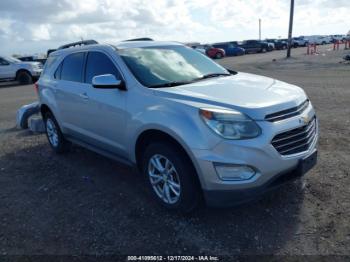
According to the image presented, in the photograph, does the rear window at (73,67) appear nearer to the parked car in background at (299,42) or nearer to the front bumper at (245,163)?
the front bumper at (245,163)

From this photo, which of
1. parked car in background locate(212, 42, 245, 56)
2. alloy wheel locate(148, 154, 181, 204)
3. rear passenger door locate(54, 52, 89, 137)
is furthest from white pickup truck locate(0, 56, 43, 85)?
parked car in background locate(212, 42, 245, 56)

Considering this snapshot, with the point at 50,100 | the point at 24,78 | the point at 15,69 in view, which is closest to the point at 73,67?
the point at 50,100

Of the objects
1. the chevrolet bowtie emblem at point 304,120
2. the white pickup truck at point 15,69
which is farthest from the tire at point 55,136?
the white pickup truck at point 15,69

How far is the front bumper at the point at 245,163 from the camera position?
10.7ft

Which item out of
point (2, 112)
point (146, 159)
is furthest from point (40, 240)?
point (2, 112)

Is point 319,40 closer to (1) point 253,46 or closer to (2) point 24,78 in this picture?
(1) point 253,46

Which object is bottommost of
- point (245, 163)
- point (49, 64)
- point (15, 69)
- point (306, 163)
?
point (15, 69)

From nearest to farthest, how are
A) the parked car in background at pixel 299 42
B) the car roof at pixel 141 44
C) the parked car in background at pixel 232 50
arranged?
the car roof at pixel 141 44 < the parked car in background at pixel 232 50 < the parked car in background at pixel 299 42

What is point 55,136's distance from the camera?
643cm

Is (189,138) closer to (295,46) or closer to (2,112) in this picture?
(2,112)

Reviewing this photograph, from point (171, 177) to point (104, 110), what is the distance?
4.47 feet

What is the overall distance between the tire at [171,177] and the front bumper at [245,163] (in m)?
0.20

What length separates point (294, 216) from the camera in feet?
12.4

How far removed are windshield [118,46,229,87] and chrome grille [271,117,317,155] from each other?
1.39 meters
